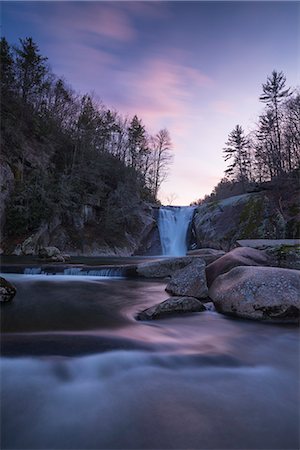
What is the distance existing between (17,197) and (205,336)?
18.1 m

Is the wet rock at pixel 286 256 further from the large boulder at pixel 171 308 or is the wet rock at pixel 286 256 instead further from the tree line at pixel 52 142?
the tree line at pixel 52 142

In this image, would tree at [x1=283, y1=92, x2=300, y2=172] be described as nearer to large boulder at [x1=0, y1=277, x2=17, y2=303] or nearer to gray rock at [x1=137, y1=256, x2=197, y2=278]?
gray rock at [x1=137, y1=256, x2=197, y2=278]

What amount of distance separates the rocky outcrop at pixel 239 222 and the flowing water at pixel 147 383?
13884 millimetres

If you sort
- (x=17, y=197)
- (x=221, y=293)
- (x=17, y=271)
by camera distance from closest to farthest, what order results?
(x=221, y=293)
(x=17, y=271)
(x=17, y=197)

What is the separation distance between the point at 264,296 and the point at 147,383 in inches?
120

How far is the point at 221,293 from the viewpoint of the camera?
600 cm

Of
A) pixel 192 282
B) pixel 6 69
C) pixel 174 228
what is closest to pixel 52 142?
pixel 6 69

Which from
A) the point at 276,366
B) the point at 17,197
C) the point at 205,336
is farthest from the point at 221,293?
the point at 17,197

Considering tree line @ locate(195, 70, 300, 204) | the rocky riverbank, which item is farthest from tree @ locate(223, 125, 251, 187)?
the rocky riverbank

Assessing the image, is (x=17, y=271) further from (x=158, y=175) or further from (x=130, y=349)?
(x=158, y=175)

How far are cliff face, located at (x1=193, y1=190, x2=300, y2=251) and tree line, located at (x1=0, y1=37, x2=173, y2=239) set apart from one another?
8469 millimetres

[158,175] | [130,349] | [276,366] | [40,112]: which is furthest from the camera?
[158,175]

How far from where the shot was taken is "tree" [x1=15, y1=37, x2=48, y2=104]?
27000mm

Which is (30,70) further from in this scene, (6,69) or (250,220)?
(250,220)
